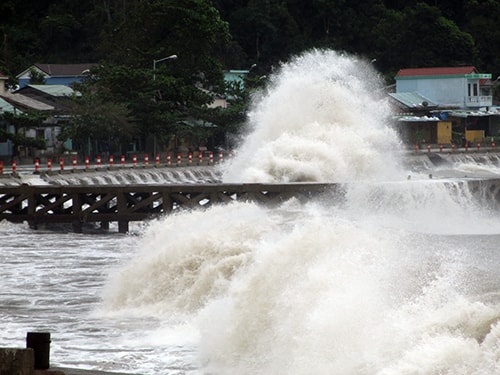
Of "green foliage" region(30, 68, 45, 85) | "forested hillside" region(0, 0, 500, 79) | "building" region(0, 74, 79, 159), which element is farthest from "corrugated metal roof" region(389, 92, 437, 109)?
"building" region(0, 74, 79, 159)

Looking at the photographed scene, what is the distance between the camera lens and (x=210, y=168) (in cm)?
5725

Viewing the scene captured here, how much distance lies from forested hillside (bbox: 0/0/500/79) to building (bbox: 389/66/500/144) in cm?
494

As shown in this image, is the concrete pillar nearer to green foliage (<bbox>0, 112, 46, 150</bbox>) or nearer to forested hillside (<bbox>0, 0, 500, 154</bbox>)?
green foliage (<bbox>0, 112, 46, 150</bbox>)

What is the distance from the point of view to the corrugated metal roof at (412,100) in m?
87.2

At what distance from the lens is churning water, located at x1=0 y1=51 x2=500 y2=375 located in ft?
40.3

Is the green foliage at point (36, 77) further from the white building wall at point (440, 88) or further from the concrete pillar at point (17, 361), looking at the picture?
the concrete pillar at point (17, 361)

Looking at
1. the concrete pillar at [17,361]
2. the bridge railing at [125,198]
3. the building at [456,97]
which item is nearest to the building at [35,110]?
the bridge railing at [125,198]

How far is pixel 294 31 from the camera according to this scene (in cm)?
10056

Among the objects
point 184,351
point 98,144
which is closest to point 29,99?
point 98,144

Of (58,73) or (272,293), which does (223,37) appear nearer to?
(58,73)

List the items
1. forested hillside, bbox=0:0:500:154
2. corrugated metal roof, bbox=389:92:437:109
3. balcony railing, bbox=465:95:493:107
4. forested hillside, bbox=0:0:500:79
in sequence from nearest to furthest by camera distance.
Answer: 1. forested hillside, bbox=0:0:500:154
2. corrugated metal roof, bbox=389:92:437:109
3. balcony railing, bbox=465:95:493:107
4. forested hillside, bbox=0:0:500:79

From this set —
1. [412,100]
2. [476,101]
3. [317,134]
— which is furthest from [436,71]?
[317,134]

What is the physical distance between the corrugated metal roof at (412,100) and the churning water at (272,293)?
55.9 metres

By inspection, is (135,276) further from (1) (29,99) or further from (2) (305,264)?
(1) (29,99)
